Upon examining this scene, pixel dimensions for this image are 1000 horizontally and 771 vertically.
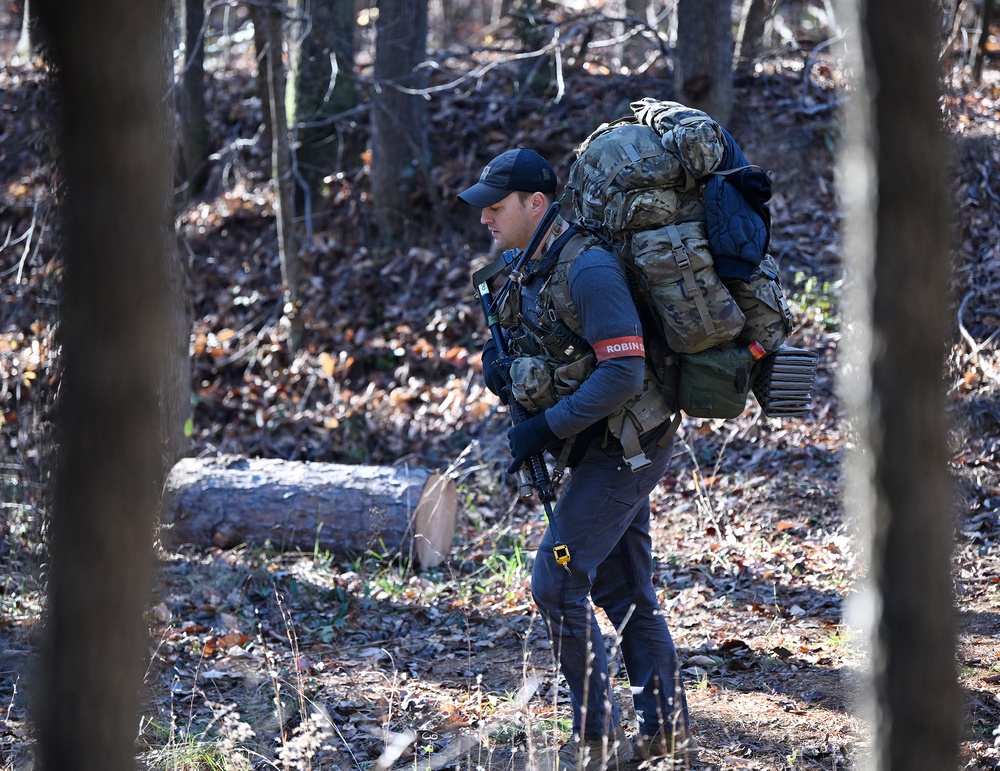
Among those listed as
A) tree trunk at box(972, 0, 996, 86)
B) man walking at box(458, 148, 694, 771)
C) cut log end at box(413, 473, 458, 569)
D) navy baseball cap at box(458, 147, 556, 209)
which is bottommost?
cut log end at box(413, 473, 458, 569)

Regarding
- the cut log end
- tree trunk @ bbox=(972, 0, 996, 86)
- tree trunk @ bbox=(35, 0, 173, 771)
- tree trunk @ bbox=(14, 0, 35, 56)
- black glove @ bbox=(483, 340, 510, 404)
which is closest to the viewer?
tree trunk @ bbox=(35, 0, 173, 771)

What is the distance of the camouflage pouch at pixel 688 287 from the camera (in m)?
3.46

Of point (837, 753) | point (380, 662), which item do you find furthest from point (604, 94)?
point (837, 753)

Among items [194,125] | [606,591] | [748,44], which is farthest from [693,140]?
[194,125]

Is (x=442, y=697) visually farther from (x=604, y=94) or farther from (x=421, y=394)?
(x=604, y=94)

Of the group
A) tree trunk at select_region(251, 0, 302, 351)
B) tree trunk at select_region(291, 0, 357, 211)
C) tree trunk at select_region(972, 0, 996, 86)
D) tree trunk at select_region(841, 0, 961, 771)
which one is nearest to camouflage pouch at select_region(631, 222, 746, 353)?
tree trunk at select_region(841, 0, 961, 771)

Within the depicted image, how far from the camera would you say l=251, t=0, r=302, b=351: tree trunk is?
9844mm

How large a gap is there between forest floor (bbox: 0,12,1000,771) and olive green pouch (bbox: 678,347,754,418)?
2.79ft

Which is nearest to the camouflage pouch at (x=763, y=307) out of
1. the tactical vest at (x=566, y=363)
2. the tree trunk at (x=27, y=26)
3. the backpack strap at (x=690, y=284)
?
the backpack strap at (x=690, y=284)

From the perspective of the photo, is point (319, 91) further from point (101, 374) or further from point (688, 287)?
point (101, 374)

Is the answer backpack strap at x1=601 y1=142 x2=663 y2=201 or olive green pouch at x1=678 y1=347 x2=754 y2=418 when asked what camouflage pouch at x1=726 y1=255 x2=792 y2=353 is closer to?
olive green pouch at x1=678 y1=347 x2=754 y2=418

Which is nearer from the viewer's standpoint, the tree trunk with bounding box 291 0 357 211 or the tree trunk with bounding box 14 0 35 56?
the tree trunk with bounding box 14 0 35 56

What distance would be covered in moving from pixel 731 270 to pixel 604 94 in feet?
29.4

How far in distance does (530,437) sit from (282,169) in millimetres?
7588
